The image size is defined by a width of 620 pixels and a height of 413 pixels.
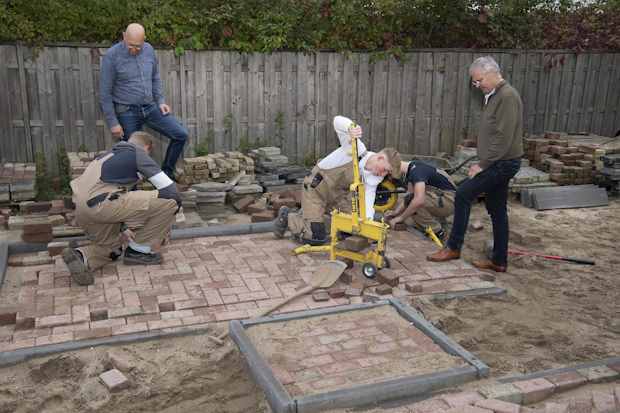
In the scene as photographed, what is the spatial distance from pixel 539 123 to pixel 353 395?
10.2 metres

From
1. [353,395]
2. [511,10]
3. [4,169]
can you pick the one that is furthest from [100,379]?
[511,10]

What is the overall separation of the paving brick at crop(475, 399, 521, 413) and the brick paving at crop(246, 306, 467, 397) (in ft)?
1.54

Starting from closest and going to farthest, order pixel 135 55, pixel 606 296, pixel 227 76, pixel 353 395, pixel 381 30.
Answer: pixel 353 395
pixel 606 296
pixel 135 55
pixel 227 76
pixel 381 30

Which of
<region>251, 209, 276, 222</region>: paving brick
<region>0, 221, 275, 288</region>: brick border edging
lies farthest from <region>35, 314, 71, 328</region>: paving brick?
<region>251, 209, 276, 222</region>: paving brick

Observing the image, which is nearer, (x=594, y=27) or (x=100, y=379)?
(x=100, y=379)

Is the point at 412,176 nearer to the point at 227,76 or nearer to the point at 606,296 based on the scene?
the point at 606,296

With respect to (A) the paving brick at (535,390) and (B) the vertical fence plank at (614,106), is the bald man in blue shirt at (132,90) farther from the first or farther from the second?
(B) the vertical fence plank at (614,106)

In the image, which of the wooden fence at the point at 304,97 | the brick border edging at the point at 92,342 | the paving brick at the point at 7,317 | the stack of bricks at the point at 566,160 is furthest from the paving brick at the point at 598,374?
the wooden fence at the point at 304,97

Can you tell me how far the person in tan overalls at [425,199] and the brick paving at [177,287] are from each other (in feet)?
1.56

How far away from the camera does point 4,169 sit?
30.1 ft

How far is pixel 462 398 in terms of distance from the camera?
13.6 ft

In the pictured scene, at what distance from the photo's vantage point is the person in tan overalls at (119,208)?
6020 mm

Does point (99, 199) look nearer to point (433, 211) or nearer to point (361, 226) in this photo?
point (361, 226)

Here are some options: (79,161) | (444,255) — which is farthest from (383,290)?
(79,161)
